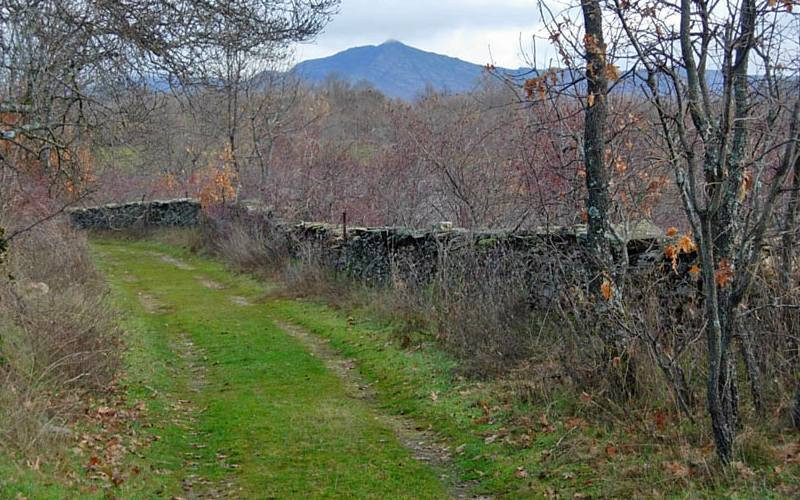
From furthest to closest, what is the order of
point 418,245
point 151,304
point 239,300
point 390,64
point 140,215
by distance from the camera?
1. point 390,64
2. point 140,215
3. point 239,300
4. point 151,304
5. point 418,245

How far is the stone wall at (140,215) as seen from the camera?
2958cm

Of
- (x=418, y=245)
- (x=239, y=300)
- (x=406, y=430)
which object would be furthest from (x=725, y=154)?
(x=239, y=300)

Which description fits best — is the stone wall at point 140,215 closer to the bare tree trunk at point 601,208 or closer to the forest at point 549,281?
the forest at point 549,281

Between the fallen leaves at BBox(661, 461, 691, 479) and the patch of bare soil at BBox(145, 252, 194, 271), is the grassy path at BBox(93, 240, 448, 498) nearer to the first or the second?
the fallen leaves at BBox(661, 461, 691, 479)

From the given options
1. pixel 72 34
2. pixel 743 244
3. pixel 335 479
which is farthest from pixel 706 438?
pixel 72 34

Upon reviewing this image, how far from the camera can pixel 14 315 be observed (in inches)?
342

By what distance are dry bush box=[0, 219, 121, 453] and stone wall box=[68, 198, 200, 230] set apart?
57.9 feet

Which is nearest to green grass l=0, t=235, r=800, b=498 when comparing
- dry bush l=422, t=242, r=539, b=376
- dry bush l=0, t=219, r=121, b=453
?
dry bush l=422, t=242, r=539, b=376

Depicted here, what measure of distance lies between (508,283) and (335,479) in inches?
172

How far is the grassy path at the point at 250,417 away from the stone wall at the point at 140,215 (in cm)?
1371

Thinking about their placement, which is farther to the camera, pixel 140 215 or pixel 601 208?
pixel 140 215

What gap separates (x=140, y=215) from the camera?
31797 millimetres

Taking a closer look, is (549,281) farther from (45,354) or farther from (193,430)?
(45,354)

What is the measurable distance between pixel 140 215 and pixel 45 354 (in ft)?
79.9
